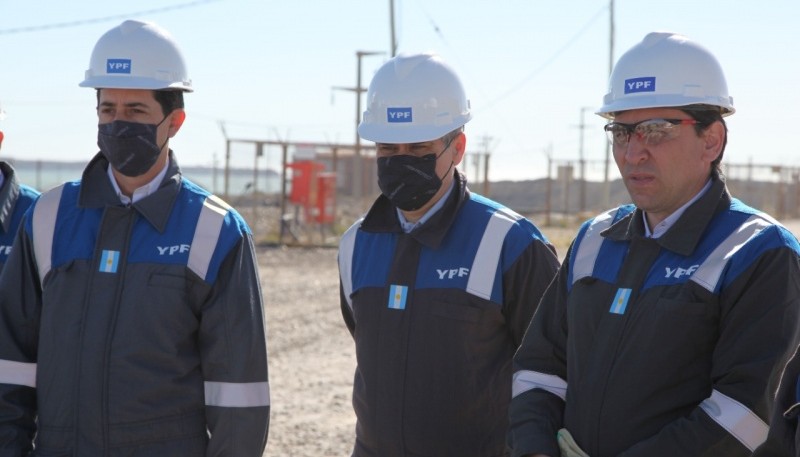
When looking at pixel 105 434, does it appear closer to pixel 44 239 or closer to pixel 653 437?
pixel 44 239

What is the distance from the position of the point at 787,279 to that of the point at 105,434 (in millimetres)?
2333

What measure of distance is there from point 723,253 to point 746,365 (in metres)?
0.39

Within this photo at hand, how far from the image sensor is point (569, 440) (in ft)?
11.5

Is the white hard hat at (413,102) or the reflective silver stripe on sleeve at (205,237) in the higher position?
the white hard hat at (413,102)

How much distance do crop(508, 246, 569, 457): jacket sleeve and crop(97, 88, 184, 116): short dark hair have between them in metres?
1.66

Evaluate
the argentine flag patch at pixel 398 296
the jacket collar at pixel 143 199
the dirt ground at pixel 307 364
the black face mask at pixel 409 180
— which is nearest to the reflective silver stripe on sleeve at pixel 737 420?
the argentine flag patch at pixel 398 296

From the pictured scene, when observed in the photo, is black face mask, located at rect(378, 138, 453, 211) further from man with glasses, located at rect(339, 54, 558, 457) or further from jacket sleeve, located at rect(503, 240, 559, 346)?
jacket sleeve, located at rect(503, 240, 559, 346)

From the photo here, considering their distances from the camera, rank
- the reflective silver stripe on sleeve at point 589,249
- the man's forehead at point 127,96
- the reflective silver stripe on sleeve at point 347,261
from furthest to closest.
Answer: the reflective silver stripe on sleeve at point 347,261
the man's forehead at point 127,96
the reflective silver stripe on sleeve at point 589,249

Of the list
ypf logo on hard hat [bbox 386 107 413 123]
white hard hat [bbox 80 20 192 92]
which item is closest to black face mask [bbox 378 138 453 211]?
ypf logo on hard hat [bbox 386 107 413 123]

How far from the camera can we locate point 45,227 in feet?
13.5

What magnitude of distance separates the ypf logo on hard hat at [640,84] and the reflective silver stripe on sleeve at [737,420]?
1032 millimetres

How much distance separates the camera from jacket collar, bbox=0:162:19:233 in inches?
194

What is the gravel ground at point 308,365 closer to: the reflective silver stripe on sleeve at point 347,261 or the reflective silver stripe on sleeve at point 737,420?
the reflective silver stripe on sleeve at point 347,261

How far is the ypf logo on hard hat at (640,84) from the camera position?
3588 mm
